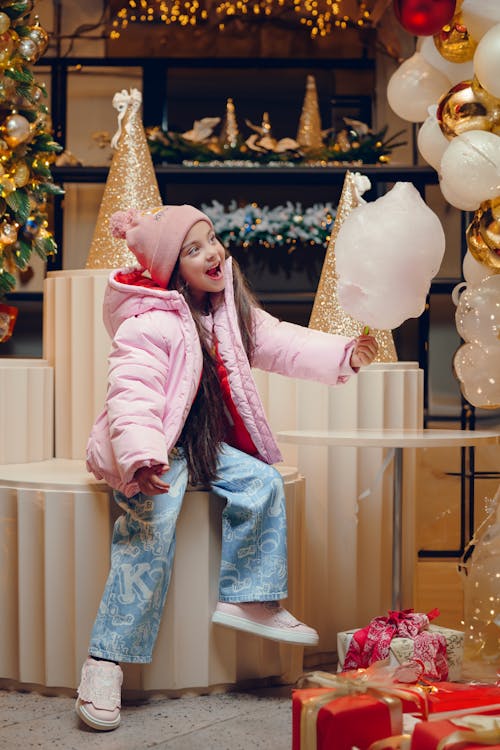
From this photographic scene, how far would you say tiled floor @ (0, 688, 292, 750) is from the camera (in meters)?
2.28

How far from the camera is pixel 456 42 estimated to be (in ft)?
8.52

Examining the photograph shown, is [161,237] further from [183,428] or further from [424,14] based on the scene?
[424,14]

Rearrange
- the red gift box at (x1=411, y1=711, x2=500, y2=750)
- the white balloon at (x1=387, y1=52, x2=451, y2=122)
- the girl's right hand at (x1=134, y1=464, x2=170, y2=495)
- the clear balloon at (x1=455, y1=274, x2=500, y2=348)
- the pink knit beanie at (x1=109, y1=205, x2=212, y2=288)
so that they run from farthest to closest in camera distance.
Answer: the white balloon at (x1=387, y1=52, x2=451, y2=122) → the pink knit beanie at (x1=109, y1=205, x2=212, y2=288) → the clear balloon at (x1=455, y1=274, x2=500, y2=348) → the girl's right hand at (x1=134, y1=464, x2=170, y2=495) → the red gift box at (x1=411, y1=711, x2=500, y2=750)

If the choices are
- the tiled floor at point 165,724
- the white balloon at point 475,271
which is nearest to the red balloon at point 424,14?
the white balloon at point 475,271

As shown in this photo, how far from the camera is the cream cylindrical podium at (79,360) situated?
3281 mm

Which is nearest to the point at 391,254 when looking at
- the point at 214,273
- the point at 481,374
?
the point at 481,374

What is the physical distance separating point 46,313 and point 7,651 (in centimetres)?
115

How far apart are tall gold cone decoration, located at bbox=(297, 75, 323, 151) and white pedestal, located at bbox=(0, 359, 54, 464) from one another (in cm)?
202

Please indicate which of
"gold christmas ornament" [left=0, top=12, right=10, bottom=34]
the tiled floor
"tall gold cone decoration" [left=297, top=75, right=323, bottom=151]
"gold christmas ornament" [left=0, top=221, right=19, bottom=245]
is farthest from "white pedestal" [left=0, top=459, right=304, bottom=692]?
"tall gold cone decoration" [left=297, top=75, right=323, bottom=151]

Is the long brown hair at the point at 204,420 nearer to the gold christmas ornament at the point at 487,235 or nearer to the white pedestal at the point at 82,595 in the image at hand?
the white pedestal at the point at 82,595

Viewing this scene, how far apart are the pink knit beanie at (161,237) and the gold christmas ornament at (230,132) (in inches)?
79.5

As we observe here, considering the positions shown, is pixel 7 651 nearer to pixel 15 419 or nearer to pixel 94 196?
pixel 15 419

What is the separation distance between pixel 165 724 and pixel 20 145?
2189 mm

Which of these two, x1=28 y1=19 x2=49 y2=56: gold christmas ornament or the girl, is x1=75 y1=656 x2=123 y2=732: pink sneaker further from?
x1=28 y1=19 x2=49 y2=56: gold christmas ornament
